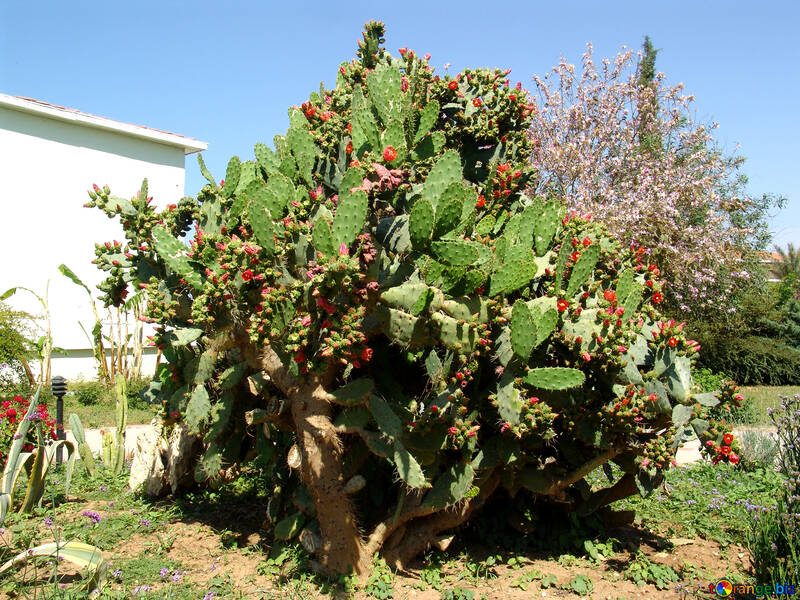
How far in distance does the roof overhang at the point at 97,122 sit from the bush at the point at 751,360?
12.4m

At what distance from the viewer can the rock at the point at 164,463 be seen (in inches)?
216

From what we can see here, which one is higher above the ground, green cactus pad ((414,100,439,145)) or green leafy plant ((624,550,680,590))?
green cactus pad ((414,100,439,145))

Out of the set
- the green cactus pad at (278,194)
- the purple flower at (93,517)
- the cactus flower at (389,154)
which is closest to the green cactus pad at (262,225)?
the green cactus pad at (278,194)

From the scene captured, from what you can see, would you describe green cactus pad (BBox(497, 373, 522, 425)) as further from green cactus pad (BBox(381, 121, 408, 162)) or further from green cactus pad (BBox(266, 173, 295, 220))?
green cactus pad (BBox(266, 173, 295, 220))

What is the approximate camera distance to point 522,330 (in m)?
3.51

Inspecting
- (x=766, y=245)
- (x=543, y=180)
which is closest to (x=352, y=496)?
(x=543, y=180)

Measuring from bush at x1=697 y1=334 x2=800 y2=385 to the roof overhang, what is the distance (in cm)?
1236

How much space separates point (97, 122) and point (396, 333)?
1162 centimetres

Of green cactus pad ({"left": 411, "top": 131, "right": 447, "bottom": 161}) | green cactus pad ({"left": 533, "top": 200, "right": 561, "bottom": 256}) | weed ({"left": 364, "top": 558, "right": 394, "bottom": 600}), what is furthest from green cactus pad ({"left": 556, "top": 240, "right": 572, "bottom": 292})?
weed ({"left": 364, "top": 558, "right": 394, "bottom": 600})

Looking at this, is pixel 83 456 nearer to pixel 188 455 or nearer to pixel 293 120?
pixel 188 455

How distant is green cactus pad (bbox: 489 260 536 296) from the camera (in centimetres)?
356

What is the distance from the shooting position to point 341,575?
386cm

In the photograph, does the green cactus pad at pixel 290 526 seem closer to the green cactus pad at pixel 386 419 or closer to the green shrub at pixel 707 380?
the green cactus pad at pixel 386 419

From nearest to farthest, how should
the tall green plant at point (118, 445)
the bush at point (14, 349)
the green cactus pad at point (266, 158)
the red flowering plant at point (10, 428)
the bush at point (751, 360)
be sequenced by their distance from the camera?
1. the green cactus pad at point (266, 158)
2. the red flowering plant at point (10, 428)
3. the tall green plant at point (118, 445)
4. the bush at point (14, 349)
5. the bush at point (751, 360)
